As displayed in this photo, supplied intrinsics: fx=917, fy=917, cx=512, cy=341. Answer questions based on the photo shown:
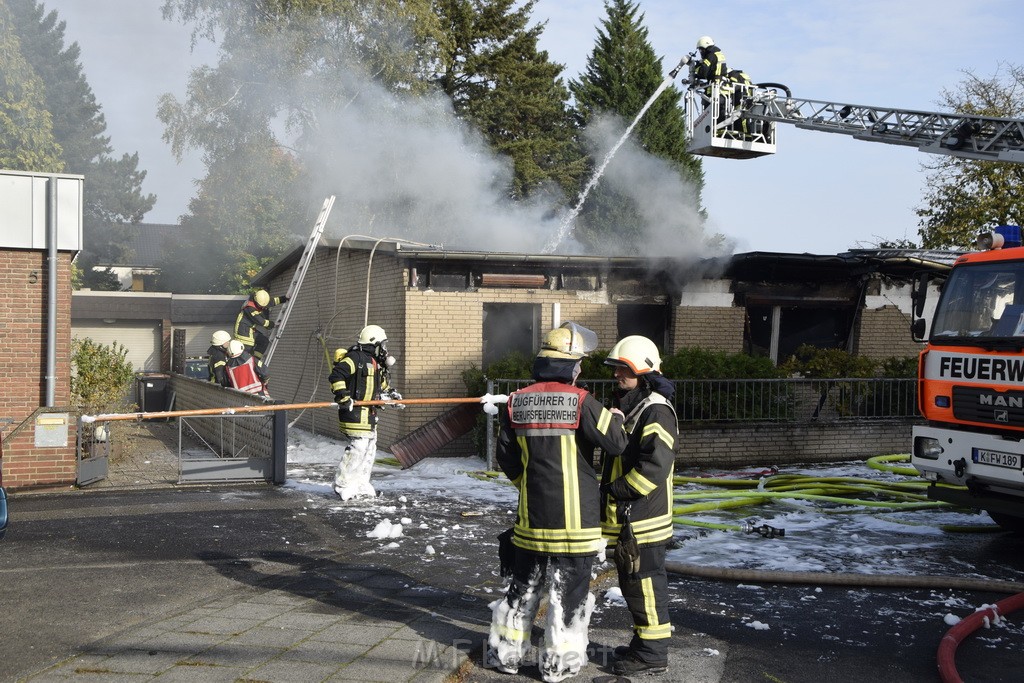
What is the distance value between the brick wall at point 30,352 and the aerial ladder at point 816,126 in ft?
26.7

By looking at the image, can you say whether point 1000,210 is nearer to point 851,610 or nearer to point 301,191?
point 851,610

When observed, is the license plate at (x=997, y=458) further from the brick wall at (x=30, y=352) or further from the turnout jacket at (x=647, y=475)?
the brick wall at (x=30, y=352)

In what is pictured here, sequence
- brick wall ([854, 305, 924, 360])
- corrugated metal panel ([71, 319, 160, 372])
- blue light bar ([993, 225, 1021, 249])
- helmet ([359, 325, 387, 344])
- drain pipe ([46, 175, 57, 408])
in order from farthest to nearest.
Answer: corrugated metal panel ([71, 319, 160, 372])
brick wall ([854, 305, 924, 360])
drain pipe ([46, 175, 57, 408])
helmet ([359, 325, 387, 344])
blue light bar ([993, 225, 1021, 249])

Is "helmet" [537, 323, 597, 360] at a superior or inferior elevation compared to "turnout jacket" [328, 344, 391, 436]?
superior

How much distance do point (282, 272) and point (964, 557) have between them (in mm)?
15596

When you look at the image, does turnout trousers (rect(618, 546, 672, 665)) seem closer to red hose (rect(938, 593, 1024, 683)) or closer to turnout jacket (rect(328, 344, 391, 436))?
red hose (rect(938, 593, 1024, 683))

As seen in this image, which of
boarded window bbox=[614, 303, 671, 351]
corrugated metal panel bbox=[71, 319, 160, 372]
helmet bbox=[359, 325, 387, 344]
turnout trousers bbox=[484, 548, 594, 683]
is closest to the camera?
turnout trousers bbox=[484, 548, 594, 683]

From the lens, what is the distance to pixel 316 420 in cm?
1714

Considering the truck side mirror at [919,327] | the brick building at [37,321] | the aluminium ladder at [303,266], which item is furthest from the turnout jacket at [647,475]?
the aluminium ladder at [303,266]

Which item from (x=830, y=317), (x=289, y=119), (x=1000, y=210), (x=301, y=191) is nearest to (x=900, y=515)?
(x=830, y=317)

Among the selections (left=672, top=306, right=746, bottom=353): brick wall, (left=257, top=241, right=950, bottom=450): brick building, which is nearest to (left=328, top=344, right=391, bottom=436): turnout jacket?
(left=257, top=241, right=950, bottom=450): brick building

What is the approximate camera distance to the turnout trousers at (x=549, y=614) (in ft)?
16.1

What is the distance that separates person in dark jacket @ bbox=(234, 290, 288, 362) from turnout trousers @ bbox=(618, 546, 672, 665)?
11.9 m

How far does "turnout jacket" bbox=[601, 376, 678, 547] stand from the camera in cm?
502
